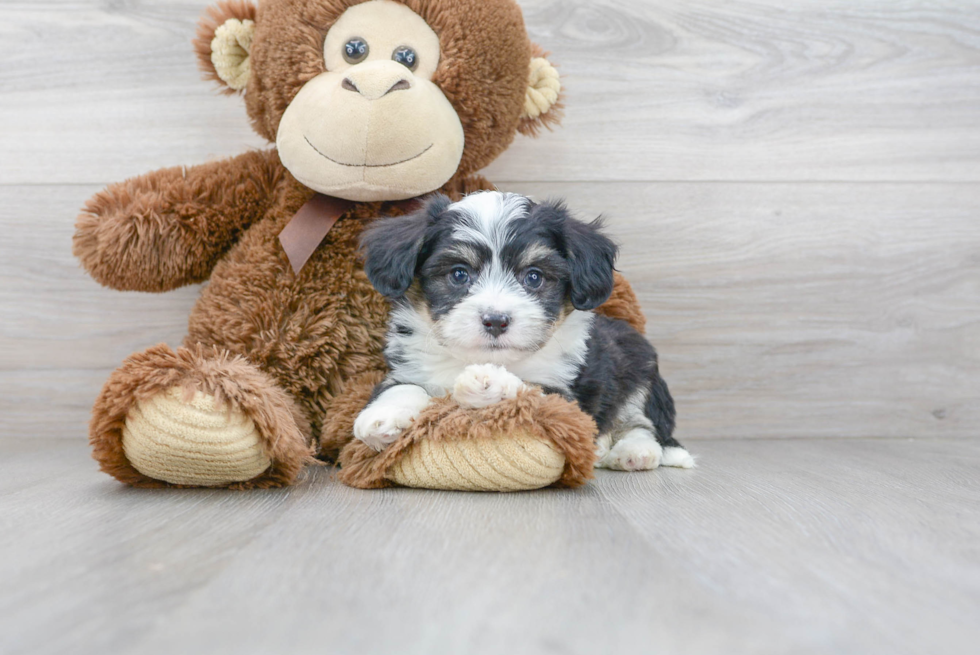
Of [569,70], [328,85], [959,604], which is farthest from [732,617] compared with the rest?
[569,70]

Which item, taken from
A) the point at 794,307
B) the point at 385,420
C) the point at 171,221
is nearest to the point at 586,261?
the point at 385,420

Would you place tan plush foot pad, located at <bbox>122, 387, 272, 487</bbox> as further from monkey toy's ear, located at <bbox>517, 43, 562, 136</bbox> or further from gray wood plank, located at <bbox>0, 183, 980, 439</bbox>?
monkey toy's ear, located at <bbox>517, 43, 562, 136</bbox>

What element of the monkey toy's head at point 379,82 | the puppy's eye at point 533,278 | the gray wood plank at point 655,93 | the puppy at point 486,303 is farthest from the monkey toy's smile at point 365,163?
the gray wood plank at point 655,93

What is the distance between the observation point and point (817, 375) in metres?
2.65

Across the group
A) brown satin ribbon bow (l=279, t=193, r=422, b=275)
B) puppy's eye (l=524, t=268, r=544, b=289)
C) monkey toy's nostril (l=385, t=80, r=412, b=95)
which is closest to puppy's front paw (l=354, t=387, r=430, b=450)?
puppy's eye (l=524, t=268, r=544, b=289)

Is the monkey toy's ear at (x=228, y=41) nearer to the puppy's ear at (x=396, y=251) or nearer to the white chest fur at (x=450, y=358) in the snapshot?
the puppy's ear at (x=396, y=251)

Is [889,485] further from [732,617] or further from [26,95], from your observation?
[26,95]

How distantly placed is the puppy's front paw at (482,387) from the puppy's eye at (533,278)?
0.74 ft

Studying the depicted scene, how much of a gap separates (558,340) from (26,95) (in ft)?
5.91

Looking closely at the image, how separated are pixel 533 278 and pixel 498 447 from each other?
39 cm

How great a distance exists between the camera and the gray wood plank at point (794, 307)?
255cm

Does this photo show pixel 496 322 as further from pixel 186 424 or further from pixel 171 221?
pixel 171 221

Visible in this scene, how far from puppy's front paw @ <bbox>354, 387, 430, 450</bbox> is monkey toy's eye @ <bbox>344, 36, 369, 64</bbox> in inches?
32.8

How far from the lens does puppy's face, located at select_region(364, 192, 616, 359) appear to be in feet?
5.52
